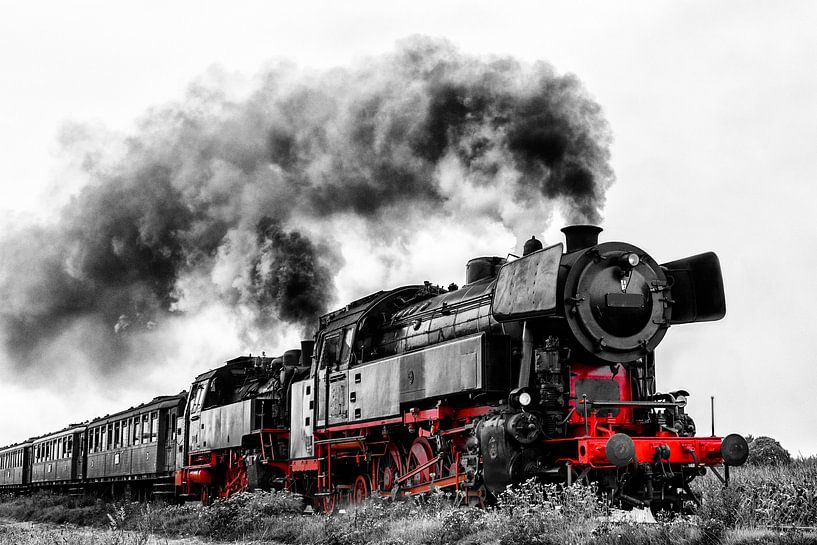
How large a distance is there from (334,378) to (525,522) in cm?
A: 712

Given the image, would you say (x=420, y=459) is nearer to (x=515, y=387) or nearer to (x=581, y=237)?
(x=515, y=387)

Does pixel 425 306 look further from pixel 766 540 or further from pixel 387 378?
pixel 766 540

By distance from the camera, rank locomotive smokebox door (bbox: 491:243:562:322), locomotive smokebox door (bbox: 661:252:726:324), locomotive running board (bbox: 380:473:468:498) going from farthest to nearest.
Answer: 1. locomotive running board (bbox: 380:473:468:498)
2. locomotive smokebox door (bbox: 661:252:726:324)
3. locomotive smokebox door (bbox: 491:243:562:322)

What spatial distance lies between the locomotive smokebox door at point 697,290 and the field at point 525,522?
6.88ft

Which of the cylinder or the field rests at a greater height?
the cylinder

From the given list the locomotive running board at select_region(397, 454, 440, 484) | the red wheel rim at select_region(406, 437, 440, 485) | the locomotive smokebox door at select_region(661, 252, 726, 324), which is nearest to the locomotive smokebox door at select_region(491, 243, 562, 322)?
the locomotive smokebox door at select_region(661, 252, 726, 324)

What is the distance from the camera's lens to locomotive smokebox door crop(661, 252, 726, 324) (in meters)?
11.3

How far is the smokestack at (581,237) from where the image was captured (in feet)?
37.2

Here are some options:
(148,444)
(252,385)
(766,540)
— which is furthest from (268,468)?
(766,540)

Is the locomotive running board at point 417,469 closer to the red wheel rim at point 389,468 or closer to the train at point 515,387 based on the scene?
the train at point 515,387

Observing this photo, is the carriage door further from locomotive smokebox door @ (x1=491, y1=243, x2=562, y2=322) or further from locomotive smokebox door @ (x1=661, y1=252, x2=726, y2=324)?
locomotive smokebox door @ (x1=661, y1=252, x2=726, y2=324)

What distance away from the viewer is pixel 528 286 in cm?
1077

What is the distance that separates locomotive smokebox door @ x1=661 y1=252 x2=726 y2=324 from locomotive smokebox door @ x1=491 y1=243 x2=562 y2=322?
5.88 feet

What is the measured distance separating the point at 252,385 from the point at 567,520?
40.7 ft
